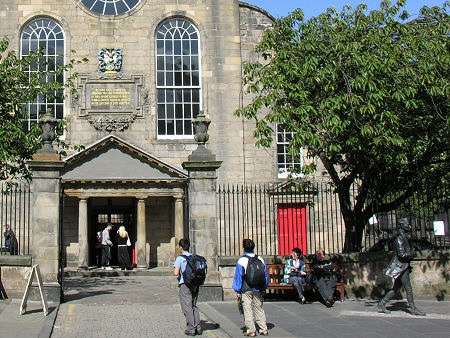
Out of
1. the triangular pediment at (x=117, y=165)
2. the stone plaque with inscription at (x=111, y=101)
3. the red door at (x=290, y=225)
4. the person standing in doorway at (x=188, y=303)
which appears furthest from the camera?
the stone plaque with inscription at (x=111, y=101)

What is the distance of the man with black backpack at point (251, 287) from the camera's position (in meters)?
9.76

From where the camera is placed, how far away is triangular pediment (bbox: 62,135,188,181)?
2373 centimetres

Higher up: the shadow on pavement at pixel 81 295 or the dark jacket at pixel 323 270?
the dark jacket at pixel 323 270

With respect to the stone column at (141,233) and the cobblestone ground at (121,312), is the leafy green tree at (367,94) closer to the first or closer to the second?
the cobblestone ground at (121,312)

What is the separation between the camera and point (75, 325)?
35.8ft

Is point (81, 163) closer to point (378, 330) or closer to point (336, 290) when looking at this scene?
point (336, 290)

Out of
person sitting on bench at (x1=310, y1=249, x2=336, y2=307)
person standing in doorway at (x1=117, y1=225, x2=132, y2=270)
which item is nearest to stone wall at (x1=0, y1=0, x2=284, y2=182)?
person standing in doorway at (x1=117, y1=225, x2=132, y2=270)

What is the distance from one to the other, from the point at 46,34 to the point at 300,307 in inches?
684

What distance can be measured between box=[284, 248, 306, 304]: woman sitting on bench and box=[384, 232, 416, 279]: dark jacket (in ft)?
7.46

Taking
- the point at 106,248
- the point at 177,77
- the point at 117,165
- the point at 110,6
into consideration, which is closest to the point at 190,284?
the point at 106,248

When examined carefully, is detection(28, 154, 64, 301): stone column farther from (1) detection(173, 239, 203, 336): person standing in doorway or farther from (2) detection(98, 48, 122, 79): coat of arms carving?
(2) detection(98, 48, 122, 79): coat of arms carving

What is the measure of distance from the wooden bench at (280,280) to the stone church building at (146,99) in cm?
994

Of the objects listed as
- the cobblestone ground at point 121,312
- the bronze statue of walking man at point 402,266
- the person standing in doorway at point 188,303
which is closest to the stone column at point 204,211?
the cobblestone ground at point 121,312

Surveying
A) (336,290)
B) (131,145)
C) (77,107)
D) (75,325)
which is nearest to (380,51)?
(336,290)
